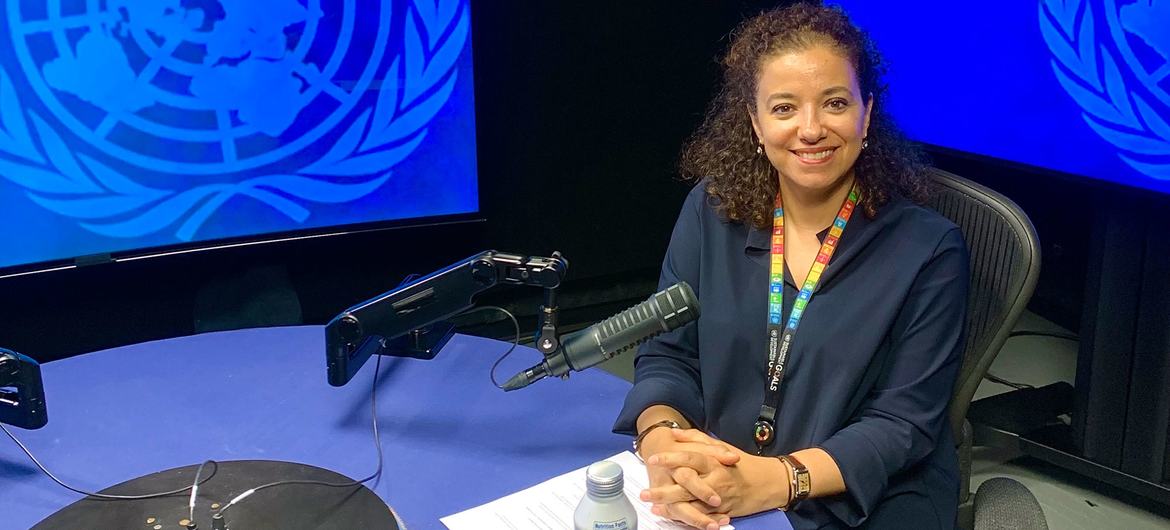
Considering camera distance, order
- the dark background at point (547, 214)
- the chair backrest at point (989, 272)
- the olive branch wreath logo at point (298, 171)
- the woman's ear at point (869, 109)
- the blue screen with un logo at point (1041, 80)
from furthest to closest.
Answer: the dark background at point (547, 214) → the olive branch wreath logo at point (298, 171) → the blue screen with un logo at point (1041, 80) → the woman's ear at point (869, 109) → the chair backrest at point (989, 272)

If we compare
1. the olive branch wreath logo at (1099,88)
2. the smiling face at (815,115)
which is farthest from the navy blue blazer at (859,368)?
the olive branch wreath logo at (1099,88)

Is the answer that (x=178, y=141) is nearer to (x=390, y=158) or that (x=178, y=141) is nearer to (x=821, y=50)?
(x=390, y=158)

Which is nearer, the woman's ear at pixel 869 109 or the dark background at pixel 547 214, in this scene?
the woman's ear at pixel 869 109

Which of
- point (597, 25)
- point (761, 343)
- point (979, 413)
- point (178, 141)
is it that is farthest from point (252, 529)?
point (597, 25)

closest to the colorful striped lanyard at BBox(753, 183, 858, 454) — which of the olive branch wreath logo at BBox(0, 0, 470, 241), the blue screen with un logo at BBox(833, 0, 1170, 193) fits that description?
the blue screen with un logo at BBox(833, 0, 1170, 193)

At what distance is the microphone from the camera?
48.4 inches

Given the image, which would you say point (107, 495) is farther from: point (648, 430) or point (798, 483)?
point (798, 483)

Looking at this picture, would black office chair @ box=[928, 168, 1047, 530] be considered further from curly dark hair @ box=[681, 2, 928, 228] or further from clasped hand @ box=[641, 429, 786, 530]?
clasped hand @ box=[641, 429, 786, 530]

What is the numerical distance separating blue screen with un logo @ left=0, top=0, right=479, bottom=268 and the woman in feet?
4.39

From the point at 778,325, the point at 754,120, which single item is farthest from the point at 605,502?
the point at 754,120

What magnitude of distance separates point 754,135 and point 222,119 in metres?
1.54

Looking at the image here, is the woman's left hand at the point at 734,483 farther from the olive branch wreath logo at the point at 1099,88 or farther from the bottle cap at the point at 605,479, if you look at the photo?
the olive branch wreath logo at the point at 1099,88

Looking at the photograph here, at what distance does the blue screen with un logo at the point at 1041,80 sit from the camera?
7.54 feet

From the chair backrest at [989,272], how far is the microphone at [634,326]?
1.93 ft
